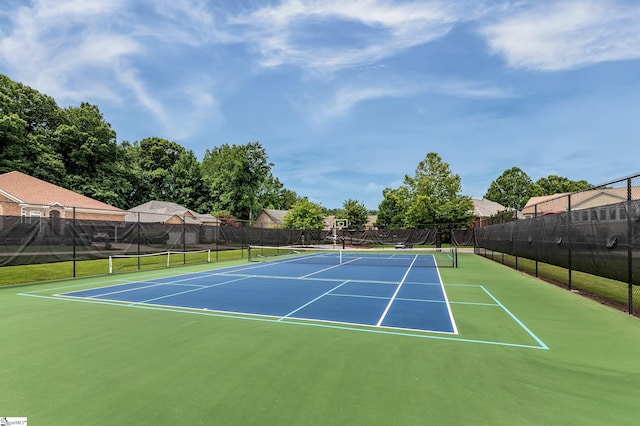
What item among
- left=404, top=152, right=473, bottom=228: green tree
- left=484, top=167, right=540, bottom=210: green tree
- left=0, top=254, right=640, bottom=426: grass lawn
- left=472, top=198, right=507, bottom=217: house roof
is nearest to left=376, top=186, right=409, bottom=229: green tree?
left=404, top=152, right=473, bottom=228: green tree

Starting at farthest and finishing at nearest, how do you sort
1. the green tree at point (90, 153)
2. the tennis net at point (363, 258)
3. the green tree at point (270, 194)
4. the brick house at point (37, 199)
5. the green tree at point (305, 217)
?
the green tree at point (270, 194)
the green tree at point (305, 217)
the green tree at point (90, 153)
the brick house at point (37, 199)
the tennis net at point (363, 258)

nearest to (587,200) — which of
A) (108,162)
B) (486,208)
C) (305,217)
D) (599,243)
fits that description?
(599,243)

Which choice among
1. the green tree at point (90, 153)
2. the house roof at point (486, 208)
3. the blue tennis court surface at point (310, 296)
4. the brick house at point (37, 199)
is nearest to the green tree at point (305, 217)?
the brick house at point (37, 199)

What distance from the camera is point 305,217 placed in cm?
4319

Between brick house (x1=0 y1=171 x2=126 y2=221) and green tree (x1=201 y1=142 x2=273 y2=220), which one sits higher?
green tree (x1=201 y1=142 x2=273 y2=220)

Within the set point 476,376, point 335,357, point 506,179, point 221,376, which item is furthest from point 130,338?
point 506,179

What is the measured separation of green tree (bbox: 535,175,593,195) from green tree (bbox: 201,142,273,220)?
58.3 metres

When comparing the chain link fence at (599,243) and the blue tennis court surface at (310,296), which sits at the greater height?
the chain link fence at (599,243)

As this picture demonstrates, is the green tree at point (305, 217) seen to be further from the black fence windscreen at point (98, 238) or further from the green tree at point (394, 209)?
the black fence windscreen at point (98, 238)

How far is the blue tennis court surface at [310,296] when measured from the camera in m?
6.38

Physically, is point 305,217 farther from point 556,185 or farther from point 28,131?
point 556,185

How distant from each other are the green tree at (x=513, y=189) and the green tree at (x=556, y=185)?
191 cm

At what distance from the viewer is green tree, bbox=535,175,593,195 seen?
68.2 meters

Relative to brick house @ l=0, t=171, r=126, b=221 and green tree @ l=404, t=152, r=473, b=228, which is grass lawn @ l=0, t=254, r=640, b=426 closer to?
brick house @ l=0, t=171, r=126, b=221
